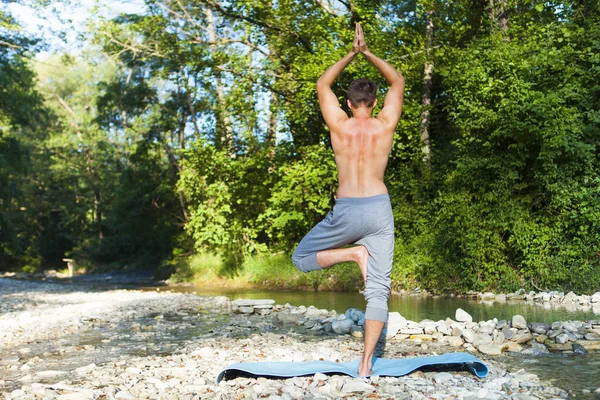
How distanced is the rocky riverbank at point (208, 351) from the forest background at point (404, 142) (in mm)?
5252

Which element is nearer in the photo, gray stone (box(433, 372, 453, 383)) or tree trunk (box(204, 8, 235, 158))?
gray stone (box(433, 372, 453, 383))

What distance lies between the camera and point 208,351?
20.6ft

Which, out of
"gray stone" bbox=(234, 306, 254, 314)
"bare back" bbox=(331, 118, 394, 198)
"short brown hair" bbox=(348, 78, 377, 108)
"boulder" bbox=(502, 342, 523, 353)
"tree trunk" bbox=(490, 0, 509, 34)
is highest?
"tree trunk" bbox=(490, 0, 509, 34)

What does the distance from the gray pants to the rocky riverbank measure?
0.64 metres

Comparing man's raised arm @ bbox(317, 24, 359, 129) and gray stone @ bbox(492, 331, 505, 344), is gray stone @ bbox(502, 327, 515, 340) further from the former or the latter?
man's raised arm @ bbox(317, 24, 359, 129)

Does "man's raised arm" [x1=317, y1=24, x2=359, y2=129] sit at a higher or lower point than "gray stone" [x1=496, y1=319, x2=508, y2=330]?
higher

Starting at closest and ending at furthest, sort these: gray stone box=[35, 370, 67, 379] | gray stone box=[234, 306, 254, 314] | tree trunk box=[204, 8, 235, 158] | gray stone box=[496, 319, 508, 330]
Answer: gray stone box=[35, 370, 67, 379] < gray stone box=[496, 319, 508, 330] < gray stone box=[234, 306, 254, 314] < tree trunk box=[204, 8, 235, 158]

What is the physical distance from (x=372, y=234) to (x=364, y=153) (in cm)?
66

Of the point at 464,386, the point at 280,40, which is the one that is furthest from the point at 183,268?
the point at 464,386

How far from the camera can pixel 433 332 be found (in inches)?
301

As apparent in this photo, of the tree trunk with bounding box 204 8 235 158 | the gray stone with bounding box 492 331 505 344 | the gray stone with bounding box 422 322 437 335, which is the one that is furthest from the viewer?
the tree trunk with bounding box 204 8 235 158

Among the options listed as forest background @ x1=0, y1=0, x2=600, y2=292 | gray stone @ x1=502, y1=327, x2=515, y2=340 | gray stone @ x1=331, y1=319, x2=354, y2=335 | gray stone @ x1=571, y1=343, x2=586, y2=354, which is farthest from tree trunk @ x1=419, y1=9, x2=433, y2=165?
gray stone @ x1=571, y1=343, x2=586, y2=354

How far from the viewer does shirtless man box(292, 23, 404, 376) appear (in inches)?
196

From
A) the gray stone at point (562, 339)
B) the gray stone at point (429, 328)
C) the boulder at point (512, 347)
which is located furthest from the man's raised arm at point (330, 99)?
the gray stone at point (562, 339)
